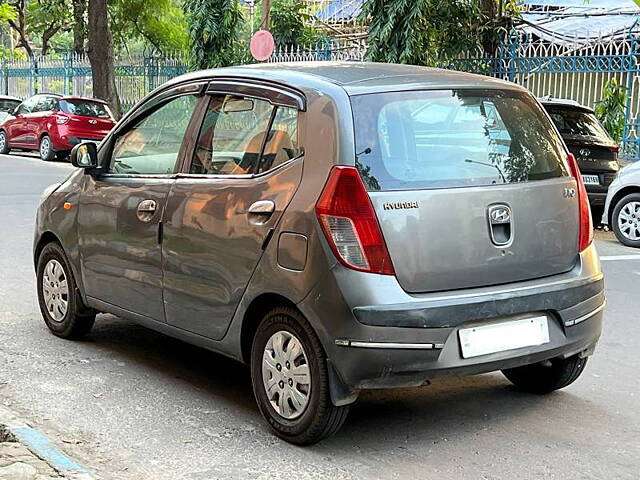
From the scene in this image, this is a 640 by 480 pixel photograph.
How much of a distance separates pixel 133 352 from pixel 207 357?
520 millimetres

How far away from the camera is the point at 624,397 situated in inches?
214

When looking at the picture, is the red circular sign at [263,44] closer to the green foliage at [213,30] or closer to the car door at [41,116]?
the green foliage at [213,30]

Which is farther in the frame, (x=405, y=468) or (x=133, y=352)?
(x=133, y=352)

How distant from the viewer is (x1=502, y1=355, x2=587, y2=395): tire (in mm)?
5203

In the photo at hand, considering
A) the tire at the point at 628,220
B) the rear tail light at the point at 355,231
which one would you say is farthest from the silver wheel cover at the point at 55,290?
the tire at the point at 628,220

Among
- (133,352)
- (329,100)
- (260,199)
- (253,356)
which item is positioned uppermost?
(329,100)

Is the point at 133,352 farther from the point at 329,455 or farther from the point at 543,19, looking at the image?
the point at 543,19

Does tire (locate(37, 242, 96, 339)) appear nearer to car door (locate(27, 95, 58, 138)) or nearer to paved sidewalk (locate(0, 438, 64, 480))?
Result: paved sidewalk (locate(0, 438, 64, 480))

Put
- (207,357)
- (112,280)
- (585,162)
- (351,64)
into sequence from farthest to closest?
(585,162) < (207,357) < (112,280) < (351,64)

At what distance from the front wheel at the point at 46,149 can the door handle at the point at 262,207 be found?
1927cm

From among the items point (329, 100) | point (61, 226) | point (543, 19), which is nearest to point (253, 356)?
point (329, 100)

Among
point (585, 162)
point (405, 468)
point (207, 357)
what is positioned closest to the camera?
point (405, 468)

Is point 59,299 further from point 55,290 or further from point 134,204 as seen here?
point 134,204

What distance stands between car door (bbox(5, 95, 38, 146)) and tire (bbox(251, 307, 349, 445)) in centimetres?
2086
